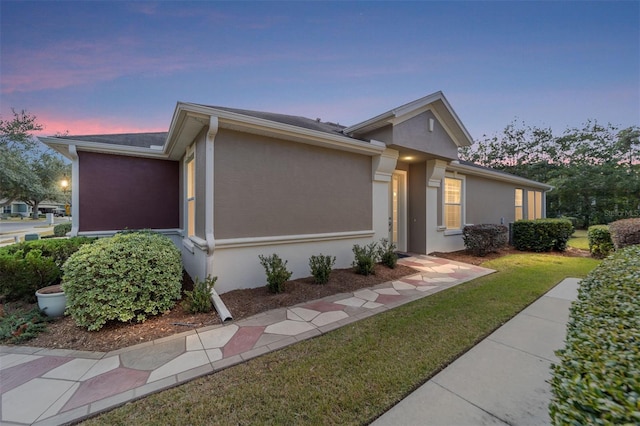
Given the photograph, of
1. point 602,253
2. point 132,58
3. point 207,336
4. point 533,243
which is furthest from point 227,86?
point 602,253

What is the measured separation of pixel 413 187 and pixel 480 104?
6.48 meters

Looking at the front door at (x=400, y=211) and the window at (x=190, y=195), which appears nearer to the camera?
the window at (x=190, y=195)

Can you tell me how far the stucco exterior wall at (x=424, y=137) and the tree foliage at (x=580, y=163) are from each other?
17453 millimetres

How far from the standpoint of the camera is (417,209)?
8062 mm

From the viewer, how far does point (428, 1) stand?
6.73 metres

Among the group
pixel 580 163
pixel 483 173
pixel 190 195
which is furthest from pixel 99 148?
pixel 580 163

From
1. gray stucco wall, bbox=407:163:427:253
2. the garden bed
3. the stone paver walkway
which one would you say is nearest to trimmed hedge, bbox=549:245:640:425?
the stone paver walkway

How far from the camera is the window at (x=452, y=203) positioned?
8578mm

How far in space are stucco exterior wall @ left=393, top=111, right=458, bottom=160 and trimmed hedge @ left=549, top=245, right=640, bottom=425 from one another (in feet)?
16.3

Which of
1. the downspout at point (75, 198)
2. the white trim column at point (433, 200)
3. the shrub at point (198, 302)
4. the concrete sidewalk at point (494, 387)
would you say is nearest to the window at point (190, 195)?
the shrub at point (198, 302)

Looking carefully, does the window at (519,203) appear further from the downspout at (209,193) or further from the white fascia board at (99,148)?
the white fascia board at (99,148)

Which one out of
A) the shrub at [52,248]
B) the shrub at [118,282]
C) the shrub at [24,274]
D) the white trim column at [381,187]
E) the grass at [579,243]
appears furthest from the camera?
the grass at [579,243]

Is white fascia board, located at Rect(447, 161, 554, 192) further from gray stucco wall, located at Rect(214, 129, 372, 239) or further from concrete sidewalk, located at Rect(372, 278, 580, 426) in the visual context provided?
concrete sidewalk, located at Rect(372, 278, 580, 426)

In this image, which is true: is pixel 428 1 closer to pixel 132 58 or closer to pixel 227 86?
pixel 227 86
